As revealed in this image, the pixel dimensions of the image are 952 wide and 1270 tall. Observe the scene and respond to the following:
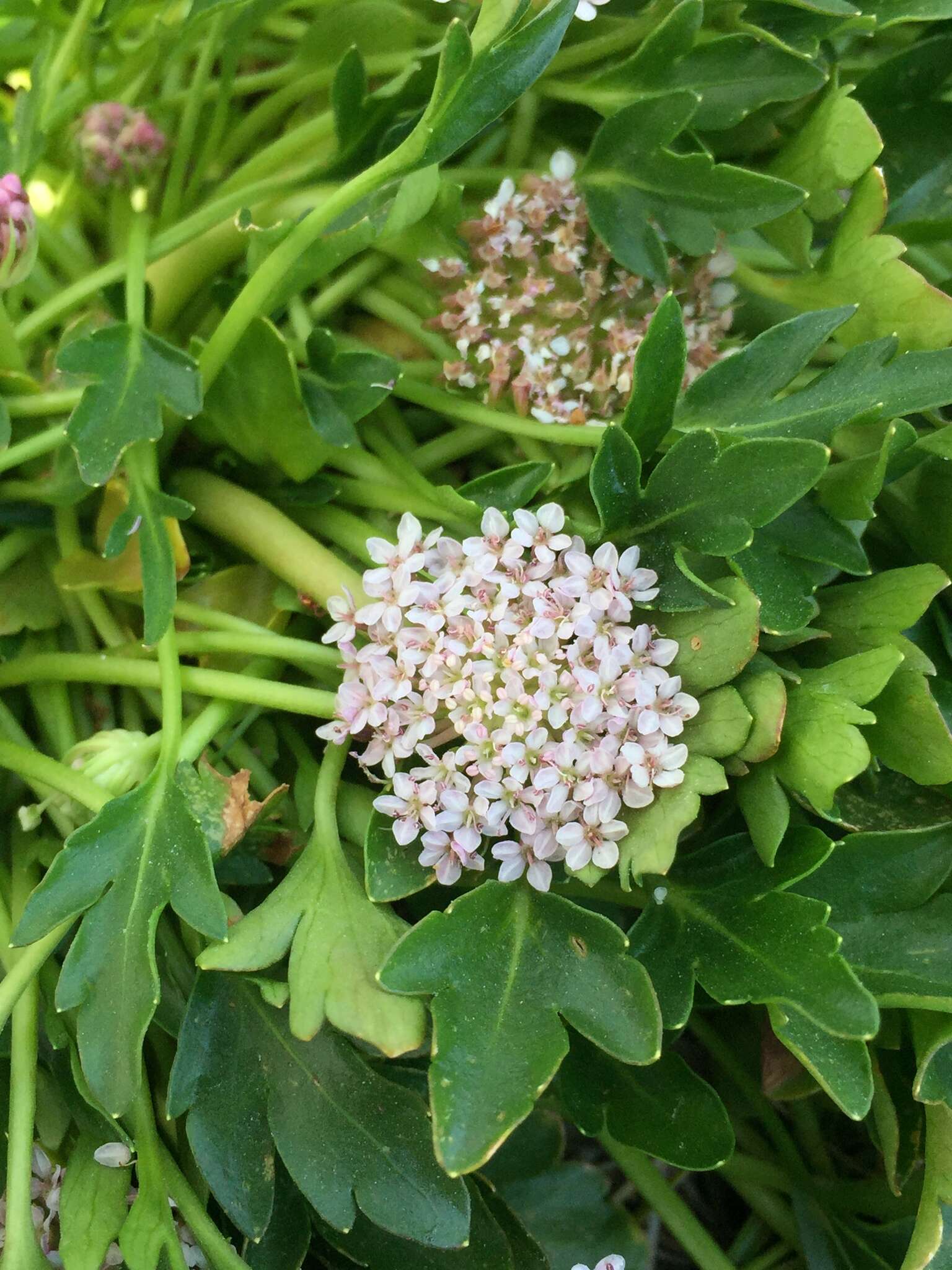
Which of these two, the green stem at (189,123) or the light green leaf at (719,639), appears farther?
the green stem at (189,123)

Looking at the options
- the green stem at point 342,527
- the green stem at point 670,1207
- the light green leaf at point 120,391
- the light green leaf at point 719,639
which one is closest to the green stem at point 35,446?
the light green leaf at point 120,391

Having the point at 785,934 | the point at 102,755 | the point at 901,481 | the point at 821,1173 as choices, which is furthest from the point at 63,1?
the point at 821,1173

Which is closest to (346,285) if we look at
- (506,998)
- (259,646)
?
(259,646)

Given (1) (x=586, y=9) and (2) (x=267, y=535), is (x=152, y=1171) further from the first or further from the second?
(1) (x=586, y=9)

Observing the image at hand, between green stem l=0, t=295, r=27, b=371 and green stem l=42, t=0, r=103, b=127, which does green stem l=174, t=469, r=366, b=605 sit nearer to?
green stem l=0, t=295, r=27, b=371

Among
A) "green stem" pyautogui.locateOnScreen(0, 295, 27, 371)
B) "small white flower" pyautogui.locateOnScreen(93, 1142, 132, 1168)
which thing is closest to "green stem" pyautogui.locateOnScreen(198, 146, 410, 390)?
"green stem" pyautogui.locateOnScreen(0, 295, 27, 371)

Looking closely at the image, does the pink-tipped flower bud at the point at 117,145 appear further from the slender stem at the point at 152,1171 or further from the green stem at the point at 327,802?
the slender stem at the point at 152,1171
